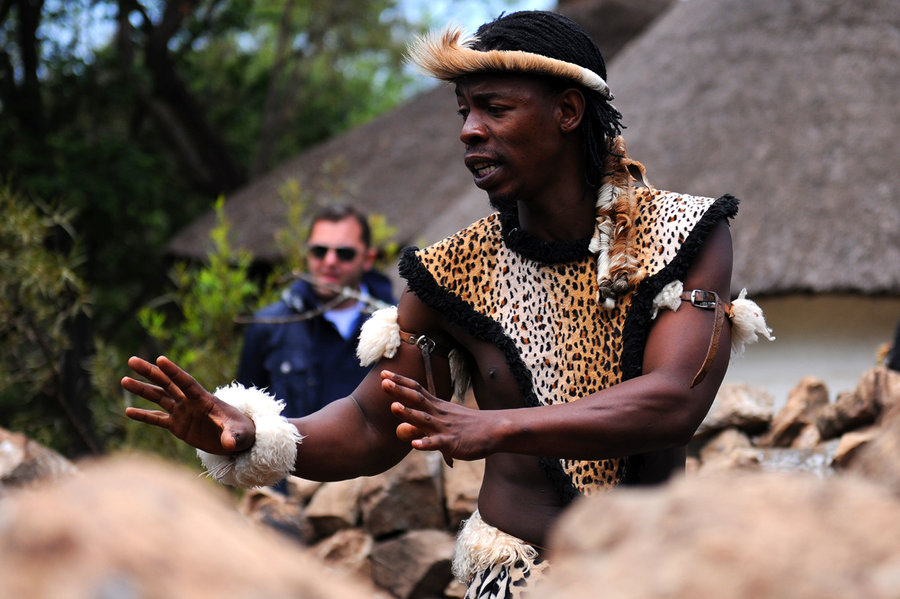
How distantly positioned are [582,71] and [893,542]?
5.06 feet

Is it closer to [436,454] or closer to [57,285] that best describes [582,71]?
[436,454]

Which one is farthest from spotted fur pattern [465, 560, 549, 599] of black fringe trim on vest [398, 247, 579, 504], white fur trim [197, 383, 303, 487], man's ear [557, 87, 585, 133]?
man's ear [557, 87, 585, 133]

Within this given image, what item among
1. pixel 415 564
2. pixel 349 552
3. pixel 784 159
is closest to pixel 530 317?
pixel 415 564

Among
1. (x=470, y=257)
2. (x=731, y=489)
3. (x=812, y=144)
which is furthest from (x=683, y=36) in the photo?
(x=731, y=489)

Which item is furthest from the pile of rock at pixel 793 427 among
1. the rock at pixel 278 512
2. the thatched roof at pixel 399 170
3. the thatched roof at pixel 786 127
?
the thatched roof at pixel 399 170

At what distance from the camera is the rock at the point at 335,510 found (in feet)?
14.3

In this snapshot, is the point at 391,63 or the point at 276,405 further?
the point at 391,63

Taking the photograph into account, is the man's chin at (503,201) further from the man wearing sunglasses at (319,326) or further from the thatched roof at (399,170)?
the thatched roof at (399,170)

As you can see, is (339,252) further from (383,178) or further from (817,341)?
(383,178)

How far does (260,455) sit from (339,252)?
8.55ft

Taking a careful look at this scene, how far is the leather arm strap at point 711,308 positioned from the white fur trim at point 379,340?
67 cm

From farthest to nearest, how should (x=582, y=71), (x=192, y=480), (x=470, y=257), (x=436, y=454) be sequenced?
(x=436, y=454) < (x=470, y=257) < (x=582, y=71) < (x=192, y=480)

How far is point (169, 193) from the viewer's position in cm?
1195

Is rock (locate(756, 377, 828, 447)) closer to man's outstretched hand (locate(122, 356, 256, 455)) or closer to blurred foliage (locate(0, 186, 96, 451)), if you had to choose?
man's outstretched hand (locate(122, 356, 256, 455))
